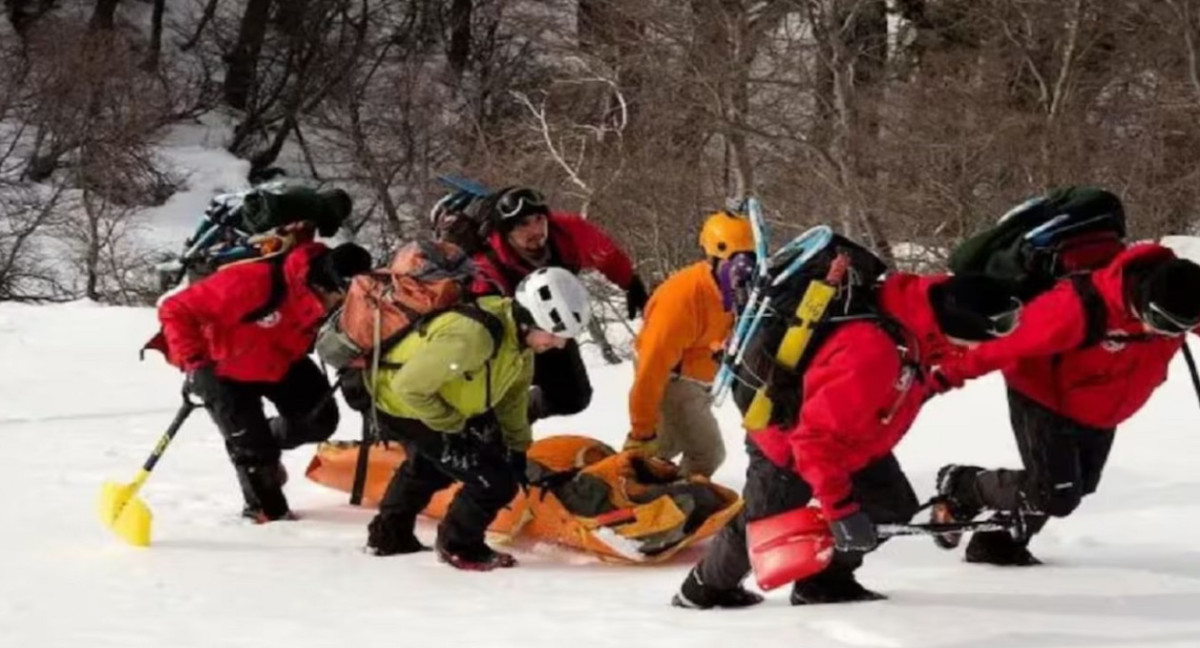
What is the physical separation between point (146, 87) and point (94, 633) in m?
23.1

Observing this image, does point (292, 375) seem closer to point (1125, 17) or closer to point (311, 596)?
point (311, 596)

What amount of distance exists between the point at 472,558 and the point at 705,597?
3.78ft


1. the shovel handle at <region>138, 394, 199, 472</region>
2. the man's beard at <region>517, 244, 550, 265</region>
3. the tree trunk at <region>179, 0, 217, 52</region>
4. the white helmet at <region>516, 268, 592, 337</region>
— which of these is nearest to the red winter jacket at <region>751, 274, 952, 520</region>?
the white helmet at <region>516, 268, 592, 337</region>

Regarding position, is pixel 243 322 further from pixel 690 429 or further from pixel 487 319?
pixel 690 429

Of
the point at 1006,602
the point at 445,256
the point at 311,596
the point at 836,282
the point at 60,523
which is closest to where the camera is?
the point at 836,282

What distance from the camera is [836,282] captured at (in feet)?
14.3

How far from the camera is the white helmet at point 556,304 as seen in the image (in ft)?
17.8

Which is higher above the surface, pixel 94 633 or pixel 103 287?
pixel 94 633

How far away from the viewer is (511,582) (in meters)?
5.59

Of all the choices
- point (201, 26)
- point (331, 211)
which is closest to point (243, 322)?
point (331, 211)

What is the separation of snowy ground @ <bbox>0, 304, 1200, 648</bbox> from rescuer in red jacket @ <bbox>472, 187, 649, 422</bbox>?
0.81 metres

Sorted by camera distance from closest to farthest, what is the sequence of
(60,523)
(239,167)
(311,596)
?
(311,596) < (60,523) < (239,167)

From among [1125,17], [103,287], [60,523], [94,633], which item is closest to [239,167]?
[103,287]

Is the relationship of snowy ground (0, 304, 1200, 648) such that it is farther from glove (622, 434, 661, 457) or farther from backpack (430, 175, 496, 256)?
backpack (430, 175, 496, 256)
